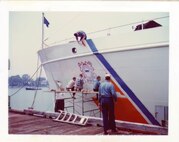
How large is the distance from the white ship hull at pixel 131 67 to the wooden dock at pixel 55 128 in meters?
0.09

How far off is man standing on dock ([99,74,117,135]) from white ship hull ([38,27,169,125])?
43mm

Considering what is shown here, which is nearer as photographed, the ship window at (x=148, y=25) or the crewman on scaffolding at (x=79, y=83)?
the ship window at (x=148, y=25)

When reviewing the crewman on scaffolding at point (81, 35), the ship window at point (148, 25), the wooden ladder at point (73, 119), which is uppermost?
the ship window at point (148, 25)

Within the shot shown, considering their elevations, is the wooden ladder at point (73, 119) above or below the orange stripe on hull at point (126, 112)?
below

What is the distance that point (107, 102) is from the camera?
88.1 inches

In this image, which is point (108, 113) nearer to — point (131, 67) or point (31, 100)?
point (131, 67)

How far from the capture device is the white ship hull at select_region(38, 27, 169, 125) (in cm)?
215

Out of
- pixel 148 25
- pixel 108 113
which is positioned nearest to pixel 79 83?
pixel 108 113

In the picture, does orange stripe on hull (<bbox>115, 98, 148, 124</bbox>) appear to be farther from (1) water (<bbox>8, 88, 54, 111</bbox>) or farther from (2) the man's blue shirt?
(1) water (<bbox>8, 88, 54, 111</bbox>)

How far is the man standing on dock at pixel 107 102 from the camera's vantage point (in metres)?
2.20

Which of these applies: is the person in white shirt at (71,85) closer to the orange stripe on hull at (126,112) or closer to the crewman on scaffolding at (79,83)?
the crewman on scaffolding at (79,83)

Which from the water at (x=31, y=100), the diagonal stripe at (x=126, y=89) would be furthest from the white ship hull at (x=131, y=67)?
the water at (x=31, y=100)

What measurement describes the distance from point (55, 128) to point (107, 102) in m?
0.49

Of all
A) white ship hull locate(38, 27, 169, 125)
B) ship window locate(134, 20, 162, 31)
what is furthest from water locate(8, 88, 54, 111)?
ship window locate(134, 20, 162, 31)
